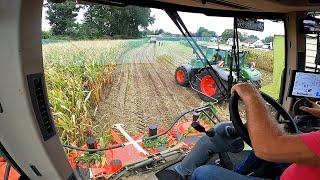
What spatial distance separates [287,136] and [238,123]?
29cm

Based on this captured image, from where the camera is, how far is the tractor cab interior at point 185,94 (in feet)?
3.71

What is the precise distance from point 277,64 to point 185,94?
1604 millimetres

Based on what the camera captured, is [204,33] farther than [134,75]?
No

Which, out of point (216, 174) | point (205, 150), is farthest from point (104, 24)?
point (216, 174)

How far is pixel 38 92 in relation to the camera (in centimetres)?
118

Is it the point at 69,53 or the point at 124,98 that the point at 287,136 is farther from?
the point at 124,98

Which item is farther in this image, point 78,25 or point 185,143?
point 78,25

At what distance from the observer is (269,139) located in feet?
3.37

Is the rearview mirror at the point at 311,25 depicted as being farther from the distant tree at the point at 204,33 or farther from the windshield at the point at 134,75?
the distant tree at the point at 204,33

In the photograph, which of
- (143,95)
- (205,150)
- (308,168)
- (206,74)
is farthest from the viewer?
(206,74)

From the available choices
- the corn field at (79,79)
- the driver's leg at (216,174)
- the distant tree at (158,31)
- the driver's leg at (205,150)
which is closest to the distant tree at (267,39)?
the distant tree at (158,31)

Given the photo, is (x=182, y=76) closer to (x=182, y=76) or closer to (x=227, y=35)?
(x=182, y=76)

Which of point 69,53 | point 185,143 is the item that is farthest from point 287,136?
point 69,53

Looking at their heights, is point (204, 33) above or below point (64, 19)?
below
